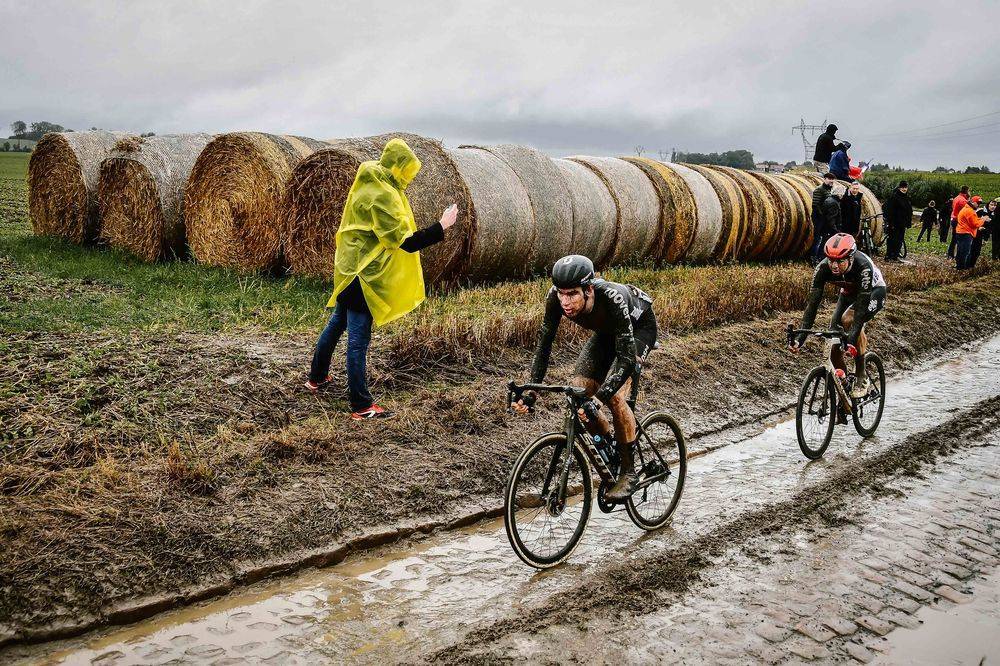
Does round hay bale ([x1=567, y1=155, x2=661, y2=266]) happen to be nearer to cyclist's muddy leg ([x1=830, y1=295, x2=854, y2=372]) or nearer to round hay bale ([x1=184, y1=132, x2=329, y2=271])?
round hay bale ([x1=184, y1=132, x2=329, y2=271])

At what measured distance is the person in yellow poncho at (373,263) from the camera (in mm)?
6922

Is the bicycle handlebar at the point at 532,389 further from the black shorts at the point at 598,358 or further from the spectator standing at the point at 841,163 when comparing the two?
the spectator standing at the point at 841,163

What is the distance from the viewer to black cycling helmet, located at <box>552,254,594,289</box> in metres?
4.99

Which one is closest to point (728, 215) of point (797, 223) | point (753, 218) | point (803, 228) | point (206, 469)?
point (753, 218)

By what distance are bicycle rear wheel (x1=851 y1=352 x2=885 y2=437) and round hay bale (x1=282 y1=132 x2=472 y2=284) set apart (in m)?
5.60

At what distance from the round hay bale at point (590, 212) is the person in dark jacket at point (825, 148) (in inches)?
189

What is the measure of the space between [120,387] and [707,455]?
5138mm

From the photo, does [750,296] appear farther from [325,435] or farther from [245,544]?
[245,544]

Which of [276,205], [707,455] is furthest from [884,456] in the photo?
[276,205]

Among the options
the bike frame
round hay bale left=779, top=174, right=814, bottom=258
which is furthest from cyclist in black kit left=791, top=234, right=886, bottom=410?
round hay bale left=779, top=174, right=814, bottom=258

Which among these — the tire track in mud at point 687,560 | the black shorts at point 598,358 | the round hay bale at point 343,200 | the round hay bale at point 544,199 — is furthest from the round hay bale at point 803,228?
the black shorts at point 598,358

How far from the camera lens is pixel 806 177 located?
23125 millimetres

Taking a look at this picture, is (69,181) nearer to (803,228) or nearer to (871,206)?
(803,228)

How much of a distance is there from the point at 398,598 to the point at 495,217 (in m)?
8.02
